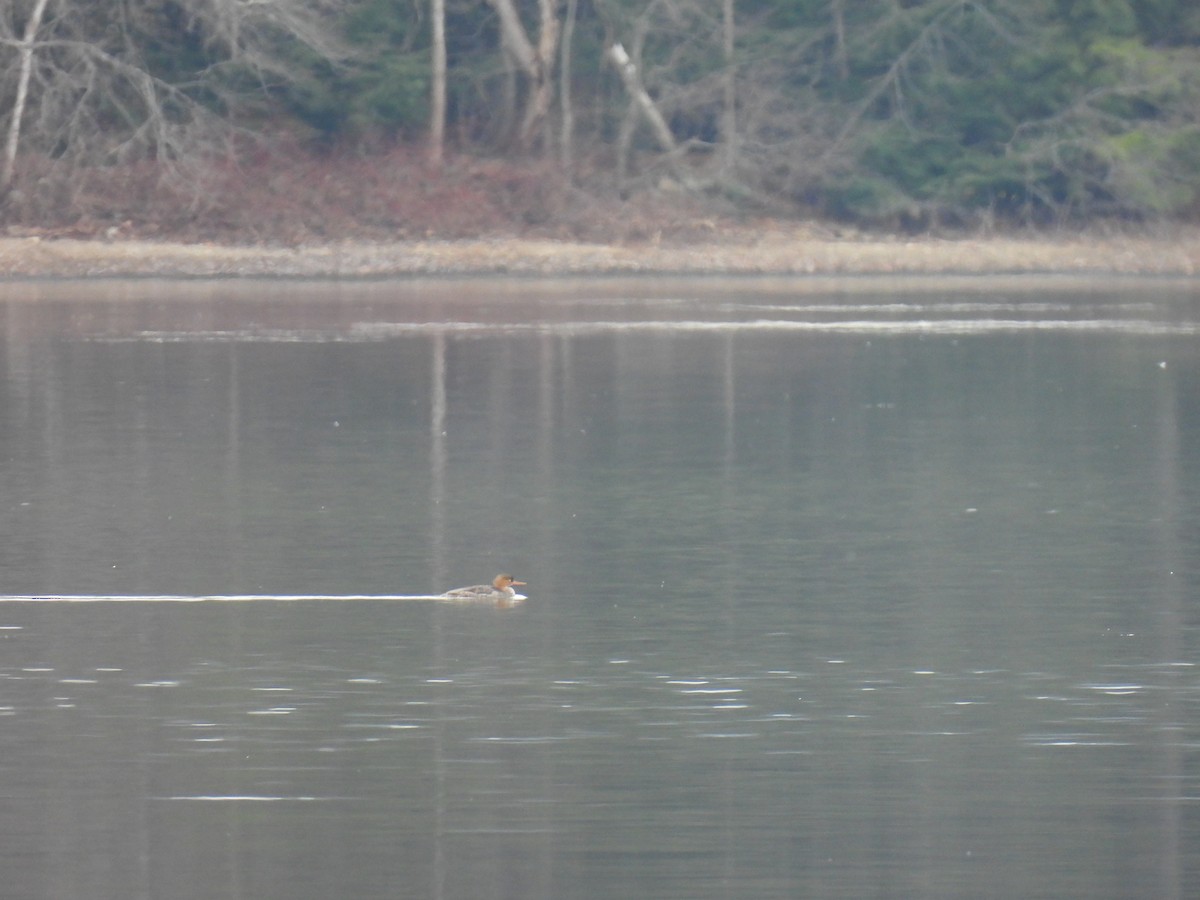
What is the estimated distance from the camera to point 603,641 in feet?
33.5

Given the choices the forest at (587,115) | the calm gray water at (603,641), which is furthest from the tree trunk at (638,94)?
the calm gray water at (603,641)

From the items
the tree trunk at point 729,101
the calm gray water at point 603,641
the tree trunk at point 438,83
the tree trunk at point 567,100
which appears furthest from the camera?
the tree trunk at point 567,100

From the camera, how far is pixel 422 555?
12602 millimetres

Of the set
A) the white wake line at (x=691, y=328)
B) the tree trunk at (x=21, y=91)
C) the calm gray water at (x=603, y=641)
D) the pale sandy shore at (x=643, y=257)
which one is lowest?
the calm gray water at (x=603, y=641)

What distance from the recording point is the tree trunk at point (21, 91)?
43.9 metres

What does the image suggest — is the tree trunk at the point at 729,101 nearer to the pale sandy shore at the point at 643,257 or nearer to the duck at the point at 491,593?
the pale sandy shore at the point at 643,257

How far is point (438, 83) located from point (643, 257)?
653 centimetres

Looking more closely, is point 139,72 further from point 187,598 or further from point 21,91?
point 187,598

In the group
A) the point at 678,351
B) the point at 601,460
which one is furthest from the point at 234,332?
the point at 601,460

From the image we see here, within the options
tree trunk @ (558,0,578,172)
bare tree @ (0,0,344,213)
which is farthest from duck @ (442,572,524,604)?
tree trunk @ (558,0,578,172)

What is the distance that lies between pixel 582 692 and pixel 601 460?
7602 millimetres

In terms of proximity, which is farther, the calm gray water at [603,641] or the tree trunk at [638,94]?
the tree trunk at [638,94]

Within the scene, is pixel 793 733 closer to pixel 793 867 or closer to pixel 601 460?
pixel 793 867

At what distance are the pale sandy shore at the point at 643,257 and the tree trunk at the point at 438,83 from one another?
4111mm
